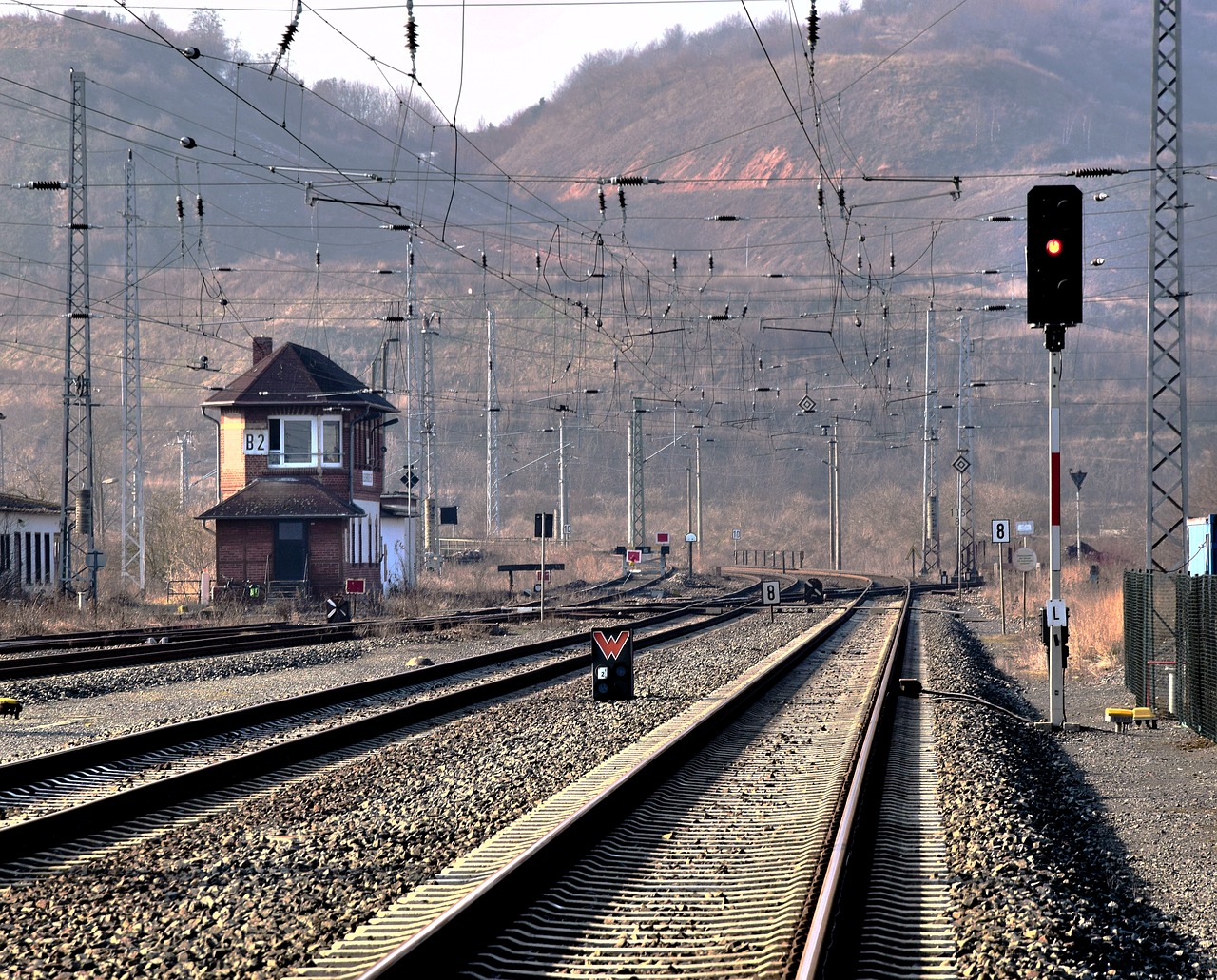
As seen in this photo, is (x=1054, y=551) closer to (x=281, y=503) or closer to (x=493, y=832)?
(x=493, y=832)

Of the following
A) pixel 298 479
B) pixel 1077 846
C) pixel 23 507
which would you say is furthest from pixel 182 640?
pixel 1077 846

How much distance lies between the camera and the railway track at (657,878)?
664 cm

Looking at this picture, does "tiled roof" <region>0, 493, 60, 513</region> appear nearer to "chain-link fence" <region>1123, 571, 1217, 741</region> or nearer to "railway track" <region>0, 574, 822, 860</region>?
"railway track" <region>0, 574, 822, 860</region>

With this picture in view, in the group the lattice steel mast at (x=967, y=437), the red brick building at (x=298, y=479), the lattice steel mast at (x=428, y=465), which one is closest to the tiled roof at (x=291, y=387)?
the red brick building at (x=298, y=479)

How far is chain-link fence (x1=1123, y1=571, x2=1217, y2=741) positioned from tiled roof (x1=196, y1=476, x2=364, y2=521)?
33180mm

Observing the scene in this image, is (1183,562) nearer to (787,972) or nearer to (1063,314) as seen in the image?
(1063,314)

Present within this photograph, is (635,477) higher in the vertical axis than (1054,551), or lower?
higher

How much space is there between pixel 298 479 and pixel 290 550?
2956mm

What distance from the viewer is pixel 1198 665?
1581cm

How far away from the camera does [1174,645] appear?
59.7 ft

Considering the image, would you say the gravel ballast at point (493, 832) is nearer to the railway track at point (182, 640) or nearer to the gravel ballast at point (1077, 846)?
the gravel ballast at point (1077, 846)

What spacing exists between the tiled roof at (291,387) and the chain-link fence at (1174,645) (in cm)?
3490

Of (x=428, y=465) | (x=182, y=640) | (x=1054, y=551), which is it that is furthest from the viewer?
(x=428, y=465)

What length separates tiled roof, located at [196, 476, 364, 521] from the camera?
48.8 m
